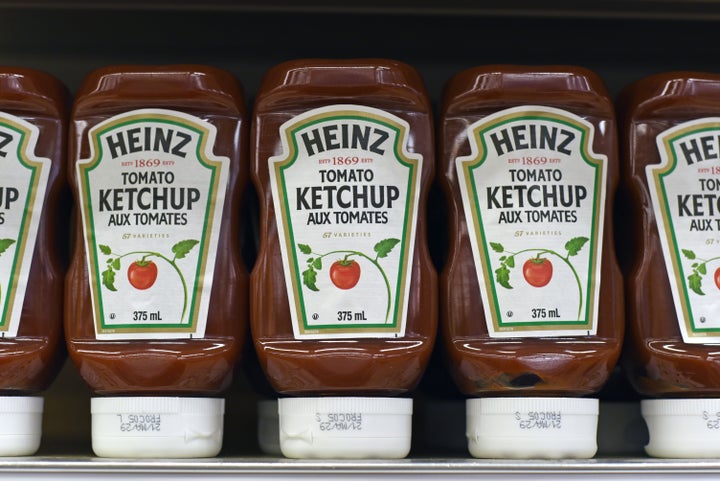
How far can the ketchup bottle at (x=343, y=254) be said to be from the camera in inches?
47.1

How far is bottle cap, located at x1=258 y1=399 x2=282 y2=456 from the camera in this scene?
51.4 inches

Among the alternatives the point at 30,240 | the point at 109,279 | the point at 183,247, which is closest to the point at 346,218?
the point at 183,247

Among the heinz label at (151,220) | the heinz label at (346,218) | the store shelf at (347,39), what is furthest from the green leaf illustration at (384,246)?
the store shelf at (347,39)

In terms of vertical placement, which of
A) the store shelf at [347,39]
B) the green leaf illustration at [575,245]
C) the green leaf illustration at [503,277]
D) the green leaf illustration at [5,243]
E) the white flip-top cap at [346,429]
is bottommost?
the white flip-top cap at [346,429]

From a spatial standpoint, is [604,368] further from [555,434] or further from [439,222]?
[439,222]

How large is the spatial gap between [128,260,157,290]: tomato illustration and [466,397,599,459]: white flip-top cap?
0.46 meters

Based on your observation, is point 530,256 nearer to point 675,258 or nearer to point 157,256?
point 675,258

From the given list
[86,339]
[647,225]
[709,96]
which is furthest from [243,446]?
[709,96]

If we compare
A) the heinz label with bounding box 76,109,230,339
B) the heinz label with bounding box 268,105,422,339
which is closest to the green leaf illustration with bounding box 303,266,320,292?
the heinz label with bounding box 268,105,422,339

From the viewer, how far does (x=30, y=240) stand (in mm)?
1273

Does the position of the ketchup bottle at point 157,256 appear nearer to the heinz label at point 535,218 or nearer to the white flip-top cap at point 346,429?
the white flip-top cap at point 346,429

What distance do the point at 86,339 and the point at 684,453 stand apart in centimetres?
77

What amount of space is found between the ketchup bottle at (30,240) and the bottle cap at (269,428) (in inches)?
11.3

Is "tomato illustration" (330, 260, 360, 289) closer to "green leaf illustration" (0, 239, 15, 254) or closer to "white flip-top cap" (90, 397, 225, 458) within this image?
"white flip-top cap" (90, 397, 225, 458)
